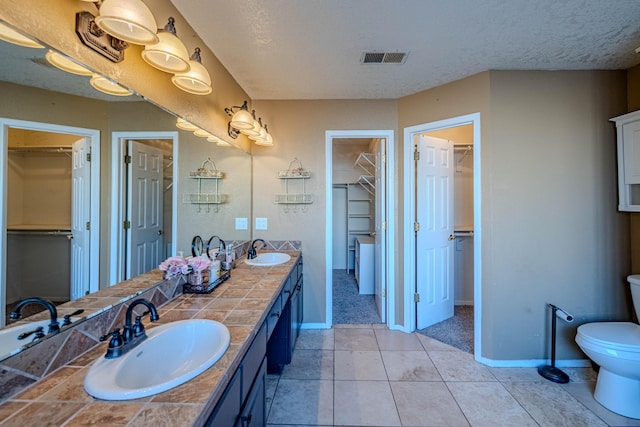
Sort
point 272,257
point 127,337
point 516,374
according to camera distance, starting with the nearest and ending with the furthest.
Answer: point 127,337 → point 516,374 → point 272,257

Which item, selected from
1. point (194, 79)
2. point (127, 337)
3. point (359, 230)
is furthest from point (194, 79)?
point (359, 230)

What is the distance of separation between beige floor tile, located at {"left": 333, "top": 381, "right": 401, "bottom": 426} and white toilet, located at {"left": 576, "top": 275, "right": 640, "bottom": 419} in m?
1.37

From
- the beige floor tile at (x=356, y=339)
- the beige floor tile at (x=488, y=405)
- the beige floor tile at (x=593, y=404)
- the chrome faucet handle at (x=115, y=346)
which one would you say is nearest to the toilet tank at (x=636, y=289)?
the beige floor tile at (x=593, y=404)

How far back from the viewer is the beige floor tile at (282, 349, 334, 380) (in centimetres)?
208

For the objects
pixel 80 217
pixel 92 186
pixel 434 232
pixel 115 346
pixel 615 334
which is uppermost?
pixel 92 186

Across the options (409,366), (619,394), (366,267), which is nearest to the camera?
(619,394)

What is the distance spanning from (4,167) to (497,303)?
2.87 m

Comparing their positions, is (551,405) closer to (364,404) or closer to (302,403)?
(364,404)

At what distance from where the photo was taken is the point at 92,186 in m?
1.03

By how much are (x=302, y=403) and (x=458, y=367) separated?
1.32m

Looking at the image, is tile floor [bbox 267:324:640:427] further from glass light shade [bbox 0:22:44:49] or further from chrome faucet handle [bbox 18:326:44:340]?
glass light shade [bbox 0:22:44:49]

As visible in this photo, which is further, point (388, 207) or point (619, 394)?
point (388, 207)

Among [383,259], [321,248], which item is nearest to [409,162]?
[383,259]

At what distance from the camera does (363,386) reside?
1.97 m
